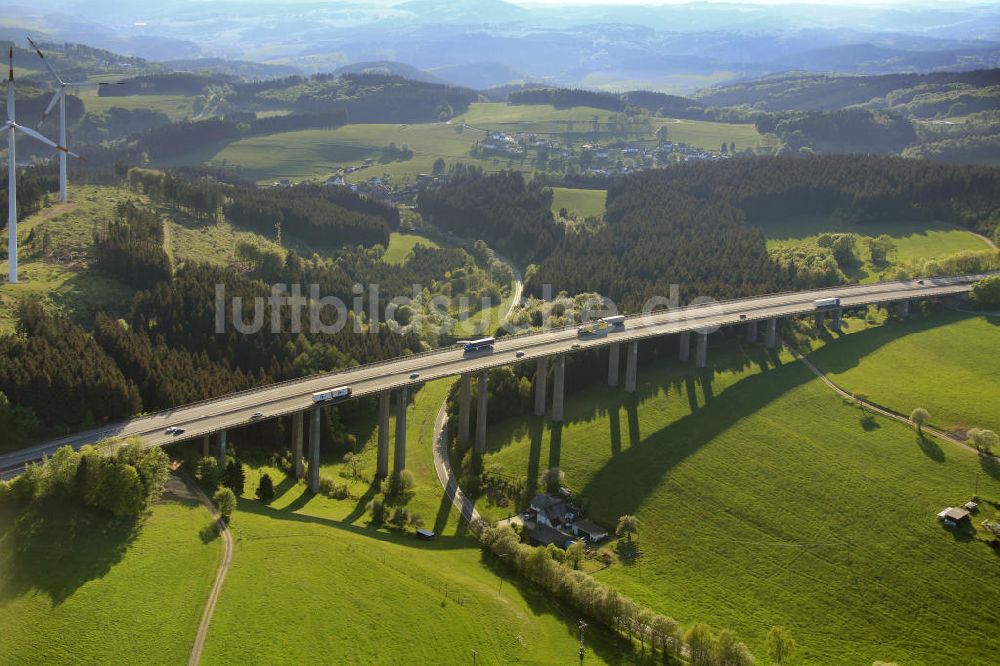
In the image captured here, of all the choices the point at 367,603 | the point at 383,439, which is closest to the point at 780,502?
the point at 383,439

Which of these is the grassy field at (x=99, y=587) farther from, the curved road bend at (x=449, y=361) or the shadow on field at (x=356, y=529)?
the curved road bend at (x=449, y=361)

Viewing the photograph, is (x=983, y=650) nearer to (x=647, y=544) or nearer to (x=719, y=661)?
(x=719, y=661)

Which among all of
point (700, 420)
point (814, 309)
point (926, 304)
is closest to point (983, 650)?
point (700, 420)

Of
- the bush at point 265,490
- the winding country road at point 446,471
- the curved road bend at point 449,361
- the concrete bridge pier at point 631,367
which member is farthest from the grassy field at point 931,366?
the bush at point 265,490

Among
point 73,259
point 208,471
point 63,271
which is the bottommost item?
point 208,471

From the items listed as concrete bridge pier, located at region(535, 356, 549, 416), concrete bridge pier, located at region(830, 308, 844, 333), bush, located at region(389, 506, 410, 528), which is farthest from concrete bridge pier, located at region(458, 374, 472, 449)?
concrete bridge pier, located at region(830, 308, 844, 333)

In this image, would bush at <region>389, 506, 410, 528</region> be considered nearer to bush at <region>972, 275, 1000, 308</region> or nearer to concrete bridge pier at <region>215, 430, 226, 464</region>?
concrete bridge pier at <region>215, 430, 226, 464</region>

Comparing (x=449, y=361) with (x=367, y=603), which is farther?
(x=449, y=361)

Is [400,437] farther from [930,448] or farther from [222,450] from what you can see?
[930,448]
